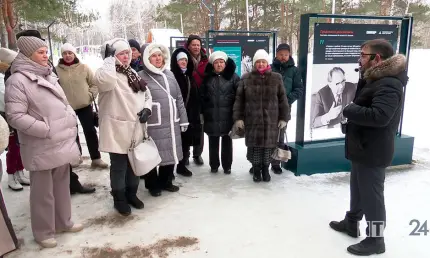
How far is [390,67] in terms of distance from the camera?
238cm

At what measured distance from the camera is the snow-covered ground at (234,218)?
2783 millimetres

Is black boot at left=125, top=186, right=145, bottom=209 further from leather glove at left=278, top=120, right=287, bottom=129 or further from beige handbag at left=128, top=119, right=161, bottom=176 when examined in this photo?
leather glove at left=278, top=120, right=287, bottom=129

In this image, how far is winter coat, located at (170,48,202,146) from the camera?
161 inches

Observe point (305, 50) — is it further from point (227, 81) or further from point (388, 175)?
point (388, 175)

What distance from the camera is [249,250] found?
277 cm

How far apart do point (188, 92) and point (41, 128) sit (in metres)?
1.94

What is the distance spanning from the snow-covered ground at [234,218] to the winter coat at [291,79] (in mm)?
1037

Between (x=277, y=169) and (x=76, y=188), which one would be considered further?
(x=277, y=169)

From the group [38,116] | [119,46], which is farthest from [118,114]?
[38,116]

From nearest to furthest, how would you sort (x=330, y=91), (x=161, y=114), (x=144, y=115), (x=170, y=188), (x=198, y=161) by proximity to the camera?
(x=144, y=115) → (x=161, y=114) → (x=170, y=188) → (x=330, y=91) → (x=198, y=161)

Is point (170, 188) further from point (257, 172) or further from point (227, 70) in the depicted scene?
point (227, 70)

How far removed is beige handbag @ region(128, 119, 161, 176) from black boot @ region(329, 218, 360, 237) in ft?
5.81

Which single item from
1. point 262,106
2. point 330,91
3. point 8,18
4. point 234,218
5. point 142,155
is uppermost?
point 8,18

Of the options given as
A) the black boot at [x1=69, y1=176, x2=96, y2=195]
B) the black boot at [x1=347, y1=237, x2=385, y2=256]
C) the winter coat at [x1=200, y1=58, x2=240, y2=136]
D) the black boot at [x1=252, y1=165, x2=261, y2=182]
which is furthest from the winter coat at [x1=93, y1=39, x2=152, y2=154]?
the black boot at [x1=347, y1=237, x2=385, y2=256]
